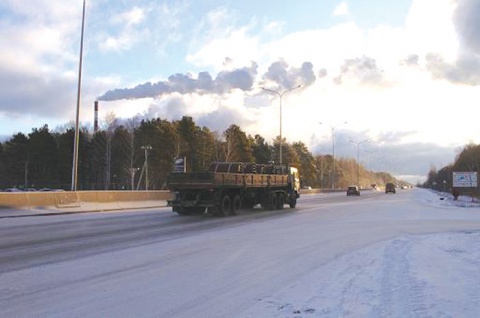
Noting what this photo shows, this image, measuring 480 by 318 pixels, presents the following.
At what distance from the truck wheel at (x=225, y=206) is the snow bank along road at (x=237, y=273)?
7.47 meters

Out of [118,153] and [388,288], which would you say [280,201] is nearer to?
[388,288]

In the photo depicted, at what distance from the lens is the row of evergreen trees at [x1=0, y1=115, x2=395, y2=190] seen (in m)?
97.9

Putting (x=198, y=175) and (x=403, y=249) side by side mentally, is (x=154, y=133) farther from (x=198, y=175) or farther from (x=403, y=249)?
(x=403, y=249)

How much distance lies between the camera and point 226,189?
2645 cm

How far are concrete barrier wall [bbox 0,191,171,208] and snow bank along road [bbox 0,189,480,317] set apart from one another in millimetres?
10665

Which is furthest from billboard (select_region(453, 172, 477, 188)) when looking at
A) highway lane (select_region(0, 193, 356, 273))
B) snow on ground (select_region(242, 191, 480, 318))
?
snow on ground (select_region(242, 191, 480, 318))

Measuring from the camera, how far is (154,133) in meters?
97.4

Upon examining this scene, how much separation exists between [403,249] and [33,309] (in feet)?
29.9

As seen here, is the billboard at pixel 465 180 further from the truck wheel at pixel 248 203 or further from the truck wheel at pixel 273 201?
the truck wheel at pixel 248 203

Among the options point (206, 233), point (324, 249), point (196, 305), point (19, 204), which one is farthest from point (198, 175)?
point (196, 305)

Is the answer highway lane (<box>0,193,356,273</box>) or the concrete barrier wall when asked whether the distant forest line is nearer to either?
the concrete barrier wall

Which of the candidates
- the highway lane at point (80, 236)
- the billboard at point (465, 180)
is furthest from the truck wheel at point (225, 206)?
the billboard at point (465, 180)

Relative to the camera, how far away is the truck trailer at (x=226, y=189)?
992 inches

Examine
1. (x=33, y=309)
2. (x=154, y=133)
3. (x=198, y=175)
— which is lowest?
(x=33, y=309)
